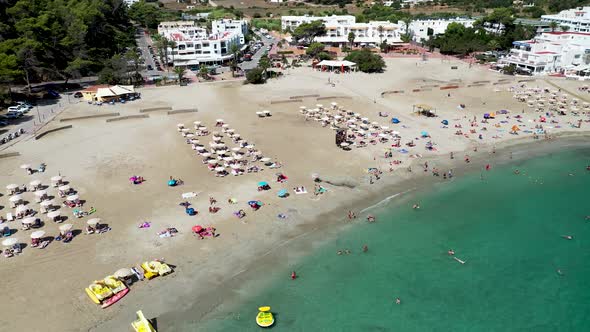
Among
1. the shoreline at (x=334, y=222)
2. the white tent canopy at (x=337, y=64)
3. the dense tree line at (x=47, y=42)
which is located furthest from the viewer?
the white tent canopy at (x=337, y=64)

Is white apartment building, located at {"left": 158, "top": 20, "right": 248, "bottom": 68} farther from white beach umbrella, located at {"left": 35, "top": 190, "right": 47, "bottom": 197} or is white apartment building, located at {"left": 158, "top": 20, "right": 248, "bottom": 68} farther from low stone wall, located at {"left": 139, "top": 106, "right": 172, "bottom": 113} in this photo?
white beach umbrella, located at {"left": 35, "top": 190, "right": 47, "bottom": 197}

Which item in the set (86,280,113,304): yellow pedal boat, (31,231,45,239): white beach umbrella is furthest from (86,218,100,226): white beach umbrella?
(86,280,113,304): yellow pedal boat

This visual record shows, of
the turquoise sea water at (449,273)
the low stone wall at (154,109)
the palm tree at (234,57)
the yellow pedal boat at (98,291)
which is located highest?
the palm tree at (234,57)

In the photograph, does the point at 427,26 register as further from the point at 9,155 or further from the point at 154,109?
the point at 9,155

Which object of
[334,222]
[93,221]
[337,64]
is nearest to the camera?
[93,221]

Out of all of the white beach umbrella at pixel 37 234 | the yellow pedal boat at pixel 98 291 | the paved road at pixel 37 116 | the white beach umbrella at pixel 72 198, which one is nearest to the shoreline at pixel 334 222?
the yellow pedal boat at pixel 98 291

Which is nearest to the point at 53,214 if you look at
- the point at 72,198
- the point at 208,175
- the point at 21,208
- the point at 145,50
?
the point at 72,198

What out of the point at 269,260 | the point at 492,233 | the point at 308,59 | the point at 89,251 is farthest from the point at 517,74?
the point at 89,251

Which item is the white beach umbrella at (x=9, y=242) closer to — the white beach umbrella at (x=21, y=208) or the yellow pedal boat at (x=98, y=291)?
the white beach umbrella at (x=21, y=208)
